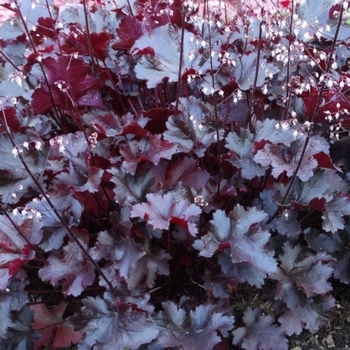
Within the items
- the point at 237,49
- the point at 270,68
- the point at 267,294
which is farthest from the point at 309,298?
the point at 237,49

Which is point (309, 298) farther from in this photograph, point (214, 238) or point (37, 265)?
point (37, 265)

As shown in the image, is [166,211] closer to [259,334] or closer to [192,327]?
[192,327]

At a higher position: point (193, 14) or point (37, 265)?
point (193, 14)

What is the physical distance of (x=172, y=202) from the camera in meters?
1.53

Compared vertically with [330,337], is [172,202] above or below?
above

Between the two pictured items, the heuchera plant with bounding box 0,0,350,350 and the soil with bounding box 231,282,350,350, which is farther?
the soil with bounding box 231,282,350,350

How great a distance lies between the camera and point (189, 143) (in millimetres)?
1764

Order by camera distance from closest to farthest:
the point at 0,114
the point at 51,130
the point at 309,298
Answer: the point at 309,298
the point at 0,114
the point at 51,130

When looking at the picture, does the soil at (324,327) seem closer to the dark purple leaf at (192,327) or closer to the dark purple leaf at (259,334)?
the dark purple leaf at (259,334)

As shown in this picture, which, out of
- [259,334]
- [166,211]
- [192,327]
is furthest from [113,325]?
[259,334]

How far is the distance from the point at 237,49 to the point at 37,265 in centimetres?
124

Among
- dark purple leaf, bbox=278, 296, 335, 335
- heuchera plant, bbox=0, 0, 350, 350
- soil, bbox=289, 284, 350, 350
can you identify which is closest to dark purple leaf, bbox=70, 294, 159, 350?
heuchera plant, bbox=0, 0, 350, 350

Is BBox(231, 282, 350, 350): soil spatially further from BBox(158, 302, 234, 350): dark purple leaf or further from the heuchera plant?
BBox(158, 302, 234, 350): dark purple leaf

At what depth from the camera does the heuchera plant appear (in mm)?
1533
